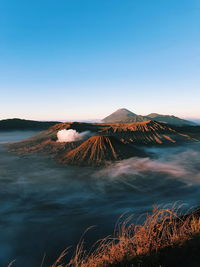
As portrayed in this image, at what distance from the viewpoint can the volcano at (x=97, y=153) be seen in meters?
52.7

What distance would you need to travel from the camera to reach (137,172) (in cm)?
5234

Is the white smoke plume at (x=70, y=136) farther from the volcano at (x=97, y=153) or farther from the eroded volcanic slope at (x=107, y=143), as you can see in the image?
the volcano at (x=97, y=153)

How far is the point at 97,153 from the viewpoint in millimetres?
54281

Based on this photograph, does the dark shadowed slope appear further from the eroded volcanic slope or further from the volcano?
the volcano

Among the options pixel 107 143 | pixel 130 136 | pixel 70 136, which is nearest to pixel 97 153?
pixel 107 143

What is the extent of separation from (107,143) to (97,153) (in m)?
4.54

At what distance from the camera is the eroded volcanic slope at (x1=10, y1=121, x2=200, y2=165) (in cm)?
5444

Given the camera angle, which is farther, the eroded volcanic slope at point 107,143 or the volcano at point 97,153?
the eroded volcanic slope at point 107,143

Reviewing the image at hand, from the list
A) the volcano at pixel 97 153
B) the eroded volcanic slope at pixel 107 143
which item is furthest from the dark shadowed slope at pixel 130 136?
the volcano at pixel 97 153

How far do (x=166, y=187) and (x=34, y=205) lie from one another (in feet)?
95.4

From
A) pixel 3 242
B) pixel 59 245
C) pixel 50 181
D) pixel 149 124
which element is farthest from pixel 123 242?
pixel 149 124

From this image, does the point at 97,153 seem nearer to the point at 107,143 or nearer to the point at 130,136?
the point at 107,143

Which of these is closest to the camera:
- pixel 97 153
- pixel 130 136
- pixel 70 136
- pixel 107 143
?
pixel 97 153

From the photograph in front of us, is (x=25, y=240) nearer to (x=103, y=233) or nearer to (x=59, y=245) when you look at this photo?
(x=59, y=245)
